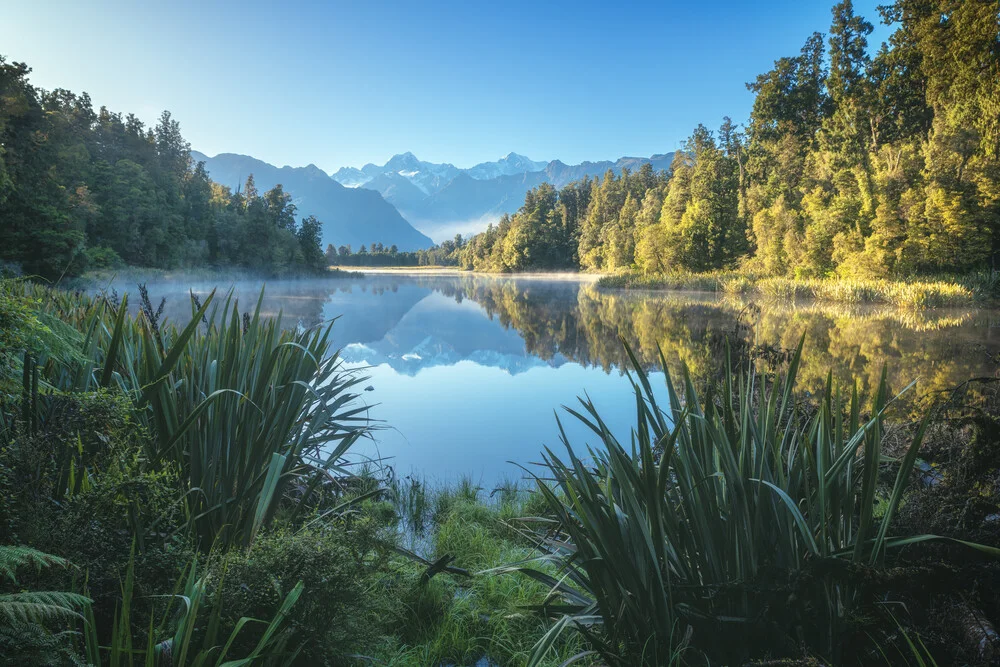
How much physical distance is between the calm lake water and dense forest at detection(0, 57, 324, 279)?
522cm

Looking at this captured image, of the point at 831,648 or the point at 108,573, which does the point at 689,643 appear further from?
the point at 108,573

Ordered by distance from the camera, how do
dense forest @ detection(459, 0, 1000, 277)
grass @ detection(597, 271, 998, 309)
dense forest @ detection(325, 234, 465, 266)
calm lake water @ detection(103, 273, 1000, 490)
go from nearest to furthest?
calm lake water @ detection(103, 273, 1000, 490) < grass @ detection(597, 271, 998, 309) < dense forest @ detection(459, 0, 1000, 277) < dense forest @ detection(325, 234, 465, 266)

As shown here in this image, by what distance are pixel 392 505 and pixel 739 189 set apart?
3609cm

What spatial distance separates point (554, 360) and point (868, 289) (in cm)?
1392

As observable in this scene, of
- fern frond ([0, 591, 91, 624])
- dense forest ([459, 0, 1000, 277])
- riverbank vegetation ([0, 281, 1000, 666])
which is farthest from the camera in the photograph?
dense forest ([459, 0, 1000, 277])

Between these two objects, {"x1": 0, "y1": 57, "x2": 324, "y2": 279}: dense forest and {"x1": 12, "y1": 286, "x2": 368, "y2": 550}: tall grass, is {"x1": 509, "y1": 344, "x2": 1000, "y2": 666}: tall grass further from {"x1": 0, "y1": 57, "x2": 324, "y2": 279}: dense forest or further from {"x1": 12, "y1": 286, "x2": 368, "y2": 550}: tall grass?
{"x1": 0, "y1": 57, "x2": 324, "y2": 279}: dense forest

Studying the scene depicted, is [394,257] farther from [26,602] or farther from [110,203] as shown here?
[26,602]

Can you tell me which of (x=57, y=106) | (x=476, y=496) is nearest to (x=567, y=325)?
(x=476, y=496)

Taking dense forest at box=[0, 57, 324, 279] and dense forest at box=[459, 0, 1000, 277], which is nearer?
dense forest at box=[0, 57, 324, 279]

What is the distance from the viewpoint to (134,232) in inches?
1160

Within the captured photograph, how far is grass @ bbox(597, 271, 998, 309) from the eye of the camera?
49.7 ft

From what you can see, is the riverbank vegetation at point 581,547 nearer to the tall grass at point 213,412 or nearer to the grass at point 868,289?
the tall grass at point 213,412

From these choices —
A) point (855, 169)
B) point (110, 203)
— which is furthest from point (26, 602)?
point (110, 203)

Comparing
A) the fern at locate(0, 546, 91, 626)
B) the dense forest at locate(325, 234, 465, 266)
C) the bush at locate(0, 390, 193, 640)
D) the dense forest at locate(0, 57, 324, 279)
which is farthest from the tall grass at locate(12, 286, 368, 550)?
the dense forest at locate(325, 234, 465, 266)
